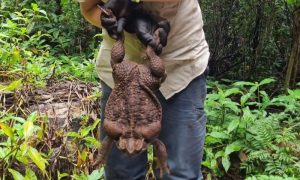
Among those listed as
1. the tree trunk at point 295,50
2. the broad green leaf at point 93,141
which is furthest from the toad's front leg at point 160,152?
the tree trunk at point 295,50

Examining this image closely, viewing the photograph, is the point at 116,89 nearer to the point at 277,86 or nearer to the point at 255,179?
the point at 255,179

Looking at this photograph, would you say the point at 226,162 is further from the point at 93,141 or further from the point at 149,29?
the point at 149,29

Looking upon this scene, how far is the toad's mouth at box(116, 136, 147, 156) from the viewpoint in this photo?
63.3 inches

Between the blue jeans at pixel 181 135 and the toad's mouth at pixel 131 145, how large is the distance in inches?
19.2

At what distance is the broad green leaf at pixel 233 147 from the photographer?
342 cm

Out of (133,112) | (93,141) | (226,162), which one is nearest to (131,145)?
(133,112)

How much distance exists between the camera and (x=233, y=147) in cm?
346

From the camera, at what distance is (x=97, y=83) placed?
405 centimetres

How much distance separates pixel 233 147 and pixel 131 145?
Result: 1.97 meters

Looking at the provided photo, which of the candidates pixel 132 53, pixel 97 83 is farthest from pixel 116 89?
pixel 97 83

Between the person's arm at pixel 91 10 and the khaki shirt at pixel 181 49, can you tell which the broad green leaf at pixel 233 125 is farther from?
the person's arm at pixel 91 10

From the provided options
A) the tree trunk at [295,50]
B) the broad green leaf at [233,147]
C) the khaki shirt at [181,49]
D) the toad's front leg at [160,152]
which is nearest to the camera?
the toad's front leg at [160,152]

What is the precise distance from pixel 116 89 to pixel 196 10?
1.86 feet

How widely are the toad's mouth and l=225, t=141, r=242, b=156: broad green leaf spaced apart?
73.9 inches
